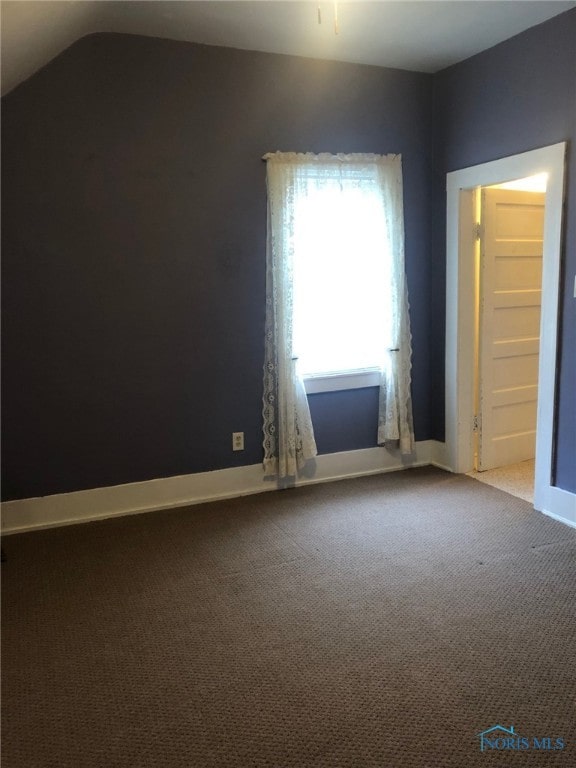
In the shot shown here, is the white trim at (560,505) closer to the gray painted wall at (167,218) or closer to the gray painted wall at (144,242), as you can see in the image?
the gray painted wall at (167,218)

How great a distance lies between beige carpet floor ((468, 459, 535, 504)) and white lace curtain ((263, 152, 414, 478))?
519 mm

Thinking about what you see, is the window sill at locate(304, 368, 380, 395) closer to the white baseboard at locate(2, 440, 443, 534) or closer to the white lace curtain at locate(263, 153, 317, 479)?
the white lace curtain at locate(263, 153, 317, 479)

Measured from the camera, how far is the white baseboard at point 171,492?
335 cm

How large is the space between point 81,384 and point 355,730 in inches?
87.4

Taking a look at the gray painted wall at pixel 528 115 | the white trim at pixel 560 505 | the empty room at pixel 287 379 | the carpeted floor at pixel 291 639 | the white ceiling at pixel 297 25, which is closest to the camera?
the carpeted floor at pixel 291 639

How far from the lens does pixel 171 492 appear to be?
3643 millimetres

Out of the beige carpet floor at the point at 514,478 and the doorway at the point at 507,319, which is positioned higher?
the doorway at the point at 507,319

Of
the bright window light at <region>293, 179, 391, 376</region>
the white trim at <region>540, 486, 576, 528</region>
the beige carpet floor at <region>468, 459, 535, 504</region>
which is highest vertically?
the bright window light at <region>293, 179, 391, 376</region>

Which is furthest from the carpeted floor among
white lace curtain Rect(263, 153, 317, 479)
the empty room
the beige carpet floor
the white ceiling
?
the white ceiling

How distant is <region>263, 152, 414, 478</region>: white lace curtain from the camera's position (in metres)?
3.64

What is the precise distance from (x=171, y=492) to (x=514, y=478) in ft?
6.94

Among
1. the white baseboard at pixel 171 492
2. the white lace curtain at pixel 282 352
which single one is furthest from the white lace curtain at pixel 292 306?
the white baseboard at pixel 171 492

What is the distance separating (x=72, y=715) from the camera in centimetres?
197

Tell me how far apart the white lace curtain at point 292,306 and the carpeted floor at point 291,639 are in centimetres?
53
